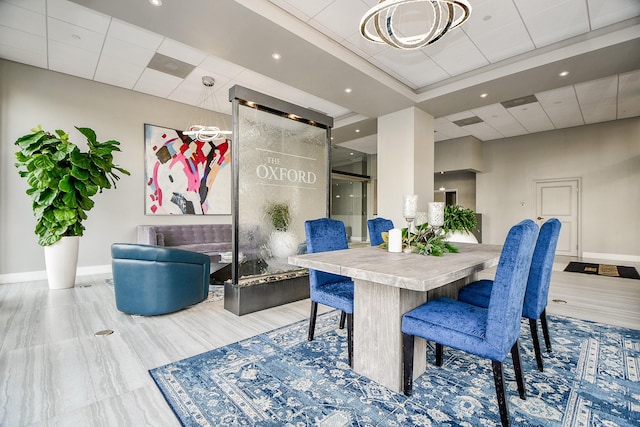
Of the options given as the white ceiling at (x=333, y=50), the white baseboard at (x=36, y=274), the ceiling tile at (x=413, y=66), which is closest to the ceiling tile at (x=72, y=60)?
the white ceiling at (x=333, y=50)

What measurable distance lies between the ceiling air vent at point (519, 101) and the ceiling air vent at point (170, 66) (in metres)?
5.94

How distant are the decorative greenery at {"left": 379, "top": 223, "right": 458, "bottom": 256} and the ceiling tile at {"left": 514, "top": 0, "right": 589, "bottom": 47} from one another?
112 inches

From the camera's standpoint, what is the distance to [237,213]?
123 inches

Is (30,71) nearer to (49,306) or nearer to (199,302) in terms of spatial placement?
(49,306)

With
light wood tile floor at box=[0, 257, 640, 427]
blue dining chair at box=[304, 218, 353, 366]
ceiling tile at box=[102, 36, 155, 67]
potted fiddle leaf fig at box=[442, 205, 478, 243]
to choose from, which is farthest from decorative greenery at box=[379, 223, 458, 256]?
ceiling tile at box=[102, 36, 155, 67]

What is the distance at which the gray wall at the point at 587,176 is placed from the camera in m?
6.86

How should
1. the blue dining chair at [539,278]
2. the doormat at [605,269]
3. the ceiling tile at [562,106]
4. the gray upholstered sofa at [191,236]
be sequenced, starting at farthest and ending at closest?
the ceiling tile at [562,106], the doormat at [605,269], the gray upholstered sofa at [191,236], the blue dining chair at [539,278]

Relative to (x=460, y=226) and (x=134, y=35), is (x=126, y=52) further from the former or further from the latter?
(x=460, y=226)

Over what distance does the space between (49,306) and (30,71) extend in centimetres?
368

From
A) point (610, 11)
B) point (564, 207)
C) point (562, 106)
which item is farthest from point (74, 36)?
point (564, 207)

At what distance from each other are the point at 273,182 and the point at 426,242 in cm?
196

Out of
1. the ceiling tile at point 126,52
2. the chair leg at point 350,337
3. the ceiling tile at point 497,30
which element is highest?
the ceiling tile at point 126,52

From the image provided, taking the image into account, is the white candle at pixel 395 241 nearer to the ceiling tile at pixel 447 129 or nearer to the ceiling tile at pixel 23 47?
the ceiling tile at pixel 23 47

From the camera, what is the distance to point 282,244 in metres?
3.60
